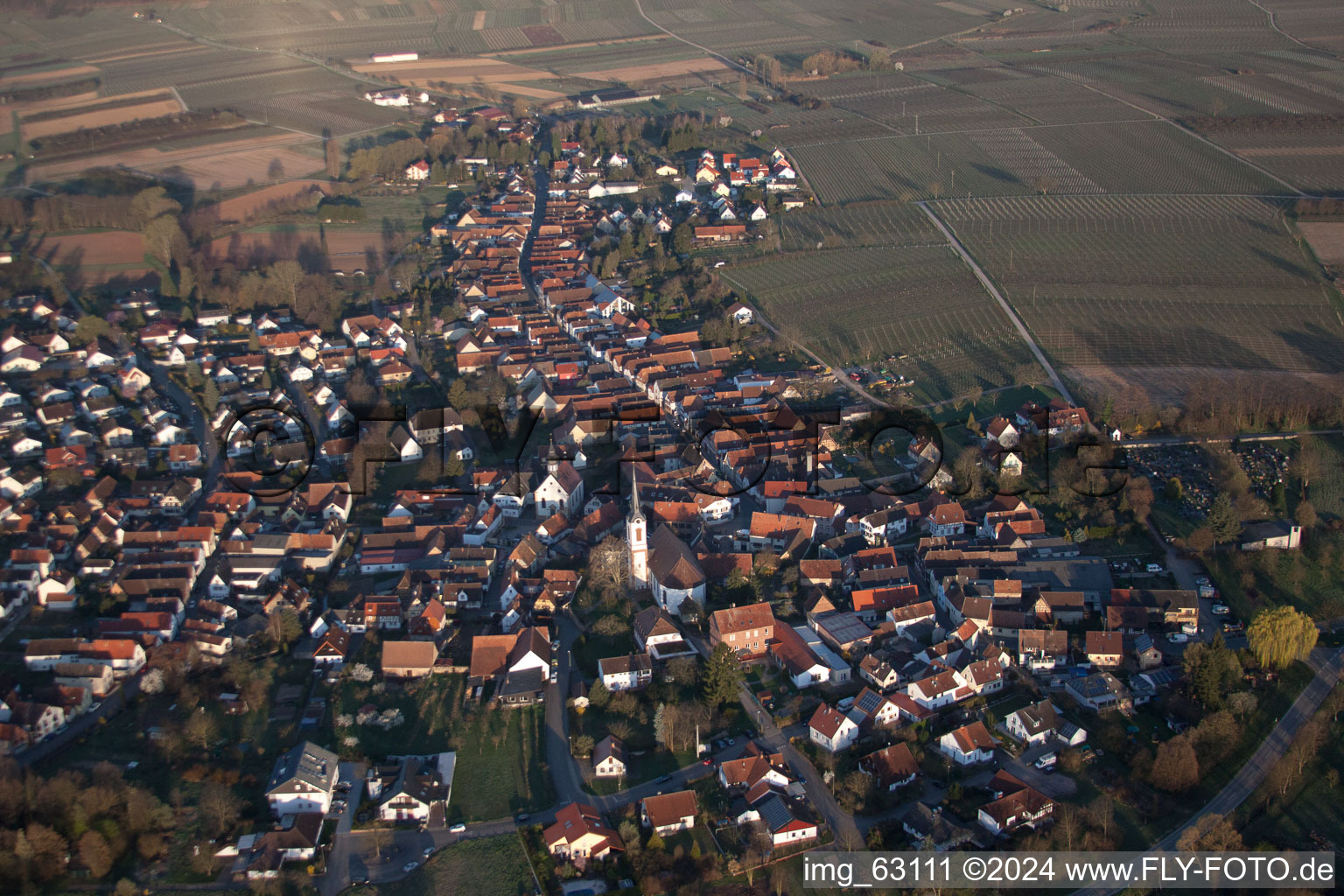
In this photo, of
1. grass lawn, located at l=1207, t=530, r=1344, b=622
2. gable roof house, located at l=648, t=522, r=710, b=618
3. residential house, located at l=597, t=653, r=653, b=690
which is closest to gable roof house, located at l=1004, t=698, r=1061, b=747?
grass lawn, located at l=1207, t=530, r=1344, b=622

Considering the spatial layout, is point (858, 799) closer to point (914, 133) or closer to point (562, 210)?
point (562, 210)

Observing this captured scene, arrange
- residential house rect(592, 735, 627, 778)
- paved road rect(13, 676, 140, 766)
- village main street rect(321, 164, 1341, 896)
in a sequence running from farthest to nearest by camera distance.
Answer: paved road rect(13, 676, 140, 766), residential house rect(592, 735, 627, 778), village main street rect(321, 164, 1341, 896)

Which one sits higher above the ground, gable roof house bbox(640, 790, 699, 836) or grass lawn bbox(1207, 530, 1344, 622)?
grass lawn bbox(1207, 530, 1344, 622)

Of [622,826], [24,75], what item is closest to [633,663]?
[622,826]

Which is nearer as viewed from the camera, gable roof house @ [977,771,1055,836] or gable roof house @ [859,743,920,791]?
gable roof house @ [977,771,1055,836]

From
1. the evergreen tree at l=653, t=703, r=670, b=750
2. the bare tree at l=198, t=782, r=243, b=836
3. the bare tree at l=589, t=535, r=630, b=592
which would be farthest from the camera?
the bare tree at l=589, t=535, r=630, b=592

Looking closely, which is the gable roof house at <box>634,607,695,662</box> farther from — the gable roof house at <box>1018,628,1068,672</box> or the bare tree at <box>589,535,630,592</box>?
the gable roof house at <box>1018,628,1068,672</box>

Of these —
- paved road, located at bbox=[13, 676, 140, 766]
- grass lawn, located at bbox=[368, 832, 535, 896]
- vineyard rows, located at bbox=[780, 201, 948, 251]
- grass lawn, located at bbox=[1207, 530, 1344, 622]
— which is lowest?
grass lawn, located at bbox=[368, 832, 535, 896]
